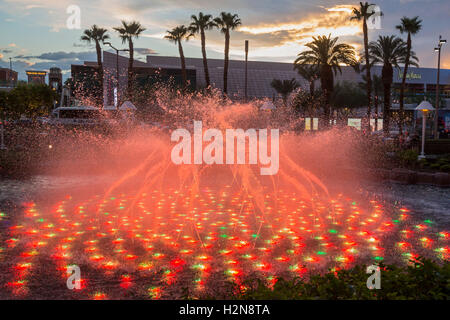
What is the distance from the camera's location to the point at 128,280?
16.8ft

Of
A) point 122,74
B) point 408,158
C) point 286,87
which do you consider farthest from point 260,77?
point 408,158

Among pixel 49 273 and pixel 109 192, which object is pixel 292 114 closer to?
pixel 109 192

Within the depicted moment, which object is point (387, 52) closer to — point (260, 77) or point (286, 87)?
point (286, 87)

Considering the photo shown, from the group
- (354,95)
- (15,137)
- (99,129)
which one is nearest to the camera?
(15,137)

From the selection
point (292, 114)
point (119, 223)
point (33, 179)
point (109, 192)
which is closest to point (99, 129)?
point (33, 179)

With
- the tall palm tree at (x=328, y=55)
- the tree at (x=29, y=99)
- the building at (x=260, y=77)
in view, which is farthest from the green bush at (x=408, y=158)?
the building at (x=260, y=77)

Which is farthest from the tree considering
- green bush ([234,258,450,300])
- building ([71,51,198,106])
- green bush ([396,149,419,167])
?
green bush ([234,258,450,300])

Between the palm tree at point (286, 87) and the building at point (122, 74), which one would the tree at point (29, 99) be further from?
the palm tree at point (286, 87)

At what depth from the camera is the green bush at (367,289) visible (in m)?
3.33

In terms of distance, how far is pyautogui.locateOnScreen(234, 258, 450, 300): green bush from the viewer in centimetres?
333

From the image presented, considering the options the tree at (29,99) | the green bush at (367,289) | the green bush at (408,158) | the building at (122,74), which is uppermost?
the building at (122,74)

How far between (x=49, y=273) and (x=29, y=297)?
2.39 ft

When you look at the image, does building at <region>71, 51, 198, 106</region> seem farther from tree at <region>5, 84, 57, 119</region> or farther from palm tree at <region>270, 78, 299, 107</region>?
palm tree at <region>270, 78, 299, 107</region>

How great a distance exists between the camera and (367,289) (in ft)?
11.3
